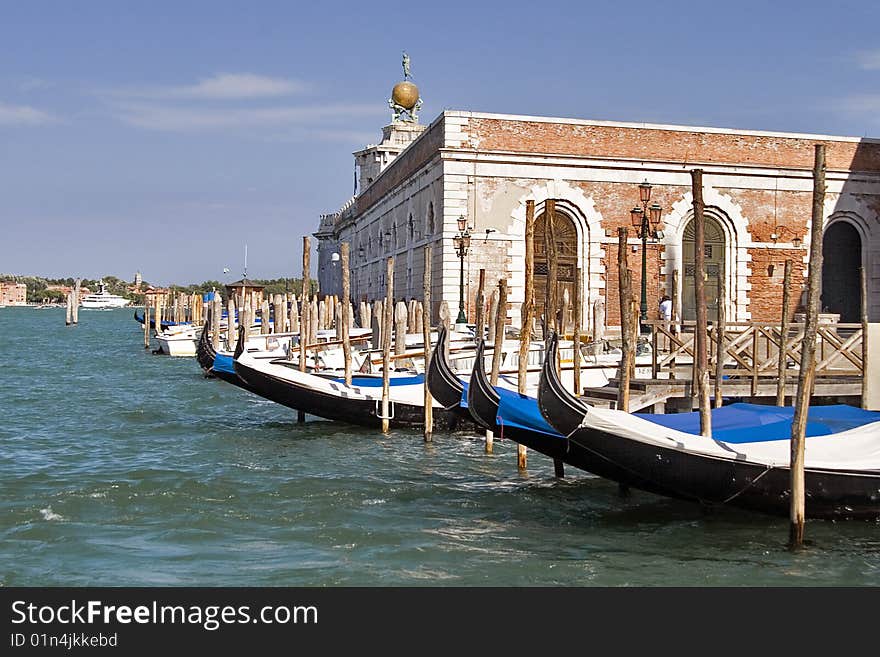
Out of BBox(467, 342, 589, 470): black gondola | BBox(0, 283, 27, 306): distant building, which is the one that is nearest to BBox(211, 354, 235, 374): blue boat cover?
BBox(467, 342, 589, 470): black gondola

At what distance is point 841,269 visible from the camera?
73.8 ft

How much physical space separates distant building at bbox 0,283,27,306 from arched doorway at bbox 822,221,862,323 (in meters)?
158

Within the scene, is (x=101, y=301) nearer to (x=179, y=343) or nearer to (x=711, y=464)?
(x=179, y=343)

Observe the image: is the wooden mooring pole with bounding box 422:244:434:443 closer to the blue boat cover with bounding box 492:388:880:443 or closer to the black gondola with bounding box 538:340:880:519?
the blue boat cover with bounding box 492:388:880:443

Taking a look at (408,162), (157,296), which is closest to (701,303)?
(408,162)

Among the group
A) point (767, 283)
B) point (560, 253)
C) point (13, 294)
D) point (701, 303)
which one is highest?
point (13, 294)

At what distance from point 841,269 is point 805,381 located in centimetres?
1652

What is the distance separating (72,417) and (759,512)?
11128 mm

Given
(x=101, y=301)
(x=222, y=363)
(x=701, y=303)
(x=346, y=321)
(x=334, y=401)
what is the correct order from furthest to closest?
(x=101, y=301) → (x=222, y=363) → (x=346, y=321) → (x=334, y=401) → (x=701, y=303)

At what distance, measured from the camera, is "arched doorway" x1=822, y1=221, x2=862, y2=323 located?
22344mm

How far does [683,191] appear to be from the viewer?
70.9ft

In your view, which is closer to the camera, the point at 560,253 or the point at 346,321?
the point at 346,321
